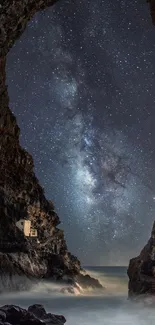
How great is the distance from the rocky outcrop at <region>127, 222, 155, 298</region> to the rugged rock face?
12804mm

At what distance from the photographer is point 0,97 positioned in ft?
112

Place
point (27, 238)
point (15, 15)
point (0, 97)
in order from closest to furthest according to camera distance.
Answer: point (15, 15), point (0, 97), point (27, 238)

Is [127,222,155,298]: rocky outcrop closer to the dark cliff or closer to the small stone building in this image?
the dark cliff

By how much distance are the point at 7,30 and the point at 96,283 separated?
1288 inches

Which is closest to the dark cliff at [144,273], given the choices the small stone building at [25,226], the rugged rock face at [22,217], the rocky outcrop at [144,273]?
the rocky outcrop at [144,273]

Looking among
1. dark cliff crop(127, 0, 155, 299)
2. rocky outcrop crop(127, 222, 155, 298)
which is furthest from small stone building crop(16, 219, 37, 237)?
→ rocky outcrop crop(127, 222, 155, 298)

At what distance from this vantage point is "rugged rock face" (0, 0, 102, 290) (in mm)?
36156

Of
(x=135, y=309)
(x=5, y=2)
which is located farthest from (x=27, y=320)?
(x=5, y=2)

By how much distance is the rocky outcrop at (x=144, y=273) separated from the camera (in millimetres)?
23938

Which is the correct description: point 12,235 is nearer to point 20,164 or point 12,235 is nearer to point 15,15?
point 20,164

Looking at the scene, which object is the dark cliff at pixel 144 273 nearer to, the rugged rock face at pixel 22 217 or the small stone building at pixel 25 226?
the rugged rock face at pixel 22 217

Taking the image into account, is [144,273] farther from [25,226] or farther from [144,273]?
[25,226]

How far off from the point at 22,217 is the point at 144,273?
714 inches

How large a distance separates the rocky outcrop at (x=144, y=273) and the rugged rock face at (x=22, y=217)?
42.0ft
